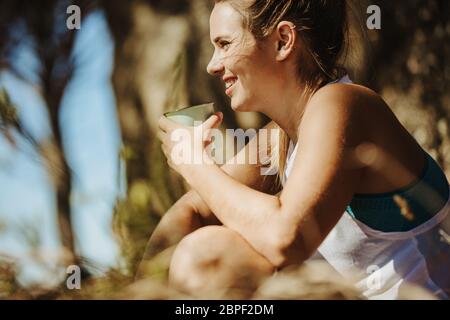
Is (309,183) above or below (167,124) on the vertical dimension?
below

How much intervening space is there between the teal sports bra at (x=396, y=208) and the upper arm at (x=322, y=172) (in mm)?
118

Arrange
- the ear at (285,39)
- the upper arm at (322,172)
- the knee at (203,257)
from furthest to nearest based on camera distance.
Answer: the ear at (285,39) → the knee at (203,257) → the upper arm at (322,172)

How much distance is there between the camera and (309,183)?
138 centimetres

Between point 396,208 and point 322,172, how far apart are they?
0.29m

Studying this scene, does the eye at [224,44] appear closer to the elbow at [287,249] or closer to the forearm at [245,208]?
the forearm at [245,208]

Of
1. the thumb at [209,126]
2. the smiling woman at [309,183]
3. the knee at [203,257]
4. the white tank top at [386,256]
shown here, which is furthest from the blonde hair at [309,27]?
the knee at [203,257]

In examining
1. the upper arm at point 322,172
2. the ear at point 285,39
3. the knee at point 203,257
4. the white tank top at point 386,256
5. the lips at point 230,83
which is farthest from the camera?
the lips at point 230,83

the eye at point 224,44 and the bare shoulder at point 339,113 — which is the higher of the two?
the eye at point 224,44

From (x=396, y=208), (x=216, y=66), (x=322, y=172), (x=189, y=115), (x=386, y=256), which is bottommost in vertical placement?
(x=386, y=256)

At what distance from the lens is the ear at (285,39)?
1710mm

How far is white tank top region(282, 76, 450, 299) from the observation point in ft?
5.21

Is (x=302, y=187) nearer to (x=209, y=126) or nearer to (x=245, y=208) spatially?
(x=245, y=208)

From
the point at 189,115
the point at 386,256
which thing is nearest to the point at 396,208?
the point at 386,256

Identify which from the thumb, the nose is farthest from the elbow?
the nose
